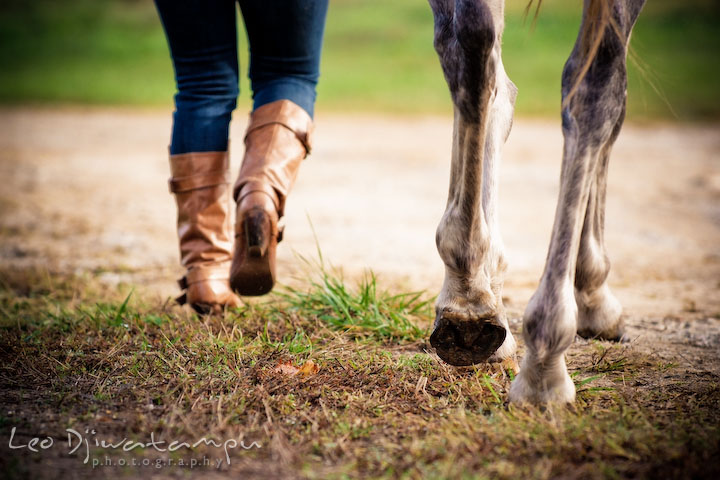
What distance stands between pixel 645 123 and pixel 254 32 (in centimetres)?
801

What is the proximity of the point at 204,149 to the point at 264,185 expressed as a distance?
1.10ft

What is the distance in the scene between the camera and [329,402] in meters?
1.65

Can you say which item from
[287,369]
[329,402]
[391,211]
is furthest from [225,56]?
→ [391,211]

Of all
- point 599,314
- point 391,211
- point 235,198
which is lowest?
point 391,211

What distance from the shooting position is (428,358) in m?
1.91

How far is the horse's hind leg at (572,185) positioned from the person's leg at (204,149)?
113cm

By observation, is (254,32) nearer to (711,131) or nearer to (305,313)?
(305,313)

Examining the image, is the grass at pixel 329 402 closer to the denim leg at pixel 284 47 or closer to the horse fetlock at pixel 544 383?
the horse fetlock at pixel 544 383

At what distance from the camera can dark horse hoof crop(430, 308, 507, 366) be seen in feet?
5.62

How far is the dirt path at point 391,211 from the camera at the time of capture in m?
3.08

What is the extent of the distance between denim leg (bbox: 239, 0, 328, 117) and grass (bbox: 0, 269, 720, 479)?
0.72 m

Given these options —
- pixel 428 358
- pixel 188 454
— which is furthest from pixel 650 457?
pixel 188 454

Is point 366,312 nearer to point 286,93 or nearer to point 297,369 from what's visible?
point 297,369

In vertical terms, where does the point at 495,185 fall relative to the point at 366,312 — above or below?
above
